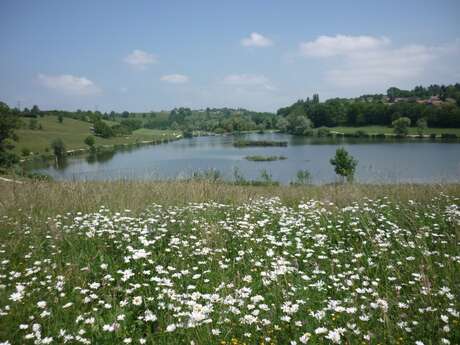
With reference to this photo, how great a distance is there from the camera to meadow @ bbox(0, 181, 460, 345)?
307cm

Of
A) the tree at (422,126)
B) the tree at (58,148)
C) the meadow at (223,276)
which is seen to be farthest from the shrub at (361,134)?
the meadow at (223,276)

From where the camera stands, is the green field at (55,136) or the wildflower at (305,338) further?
the green field at (55,136)

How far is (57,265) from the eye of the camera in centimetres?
444

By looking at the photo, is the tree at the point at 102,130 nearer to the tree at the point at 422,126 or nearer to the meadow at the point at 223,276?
the tree at the point at 422,126

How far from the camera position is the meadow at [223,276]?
10.1 ft

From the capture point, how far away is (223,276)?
13.3ft

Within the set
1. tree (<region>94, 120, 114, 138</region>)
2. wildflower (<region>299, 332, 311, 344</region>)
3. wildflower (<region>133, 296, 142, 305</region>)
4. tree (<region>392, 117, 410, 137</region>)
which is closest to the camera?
wildflower (<region>299, 332, 311, 344</region>)

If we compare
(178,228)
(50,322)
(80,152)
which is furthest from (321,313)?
(80,152)

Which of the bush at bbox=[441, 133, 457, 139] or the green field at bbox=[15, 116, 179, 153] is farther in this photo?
the bush at bbox=[441, 133, 457, 139]

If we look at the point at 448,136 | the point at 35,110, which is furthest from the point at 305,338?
the point at 35,110

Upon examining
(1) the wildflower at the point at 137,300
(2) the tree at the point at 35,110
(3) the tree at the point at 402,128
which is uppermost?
(2) the tree at the point at 35,110

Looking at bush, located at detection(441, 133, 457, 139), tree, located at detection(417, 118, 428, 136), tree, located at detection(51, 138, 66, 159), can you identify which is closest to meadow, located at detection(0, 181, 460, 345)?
tree, located at detection(51, 138, 66, 159)

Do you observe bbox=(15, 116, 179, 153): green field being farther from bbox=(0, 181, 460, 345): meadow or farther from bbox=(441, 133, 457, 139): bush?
bbox=(441, 133, 457, 139): bush

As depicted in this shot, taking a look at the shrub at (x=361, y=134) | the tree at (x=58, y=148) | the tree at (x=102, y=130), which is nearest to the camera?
the tree at (x=58, y=148)
